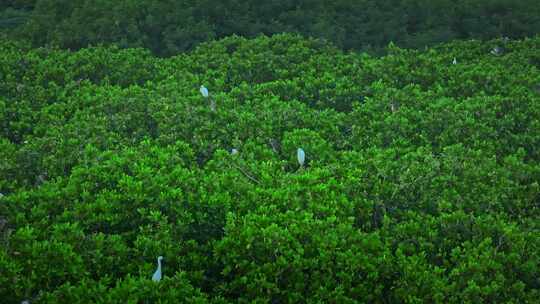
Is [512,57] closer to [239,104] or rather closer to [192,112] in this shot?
[239,104]

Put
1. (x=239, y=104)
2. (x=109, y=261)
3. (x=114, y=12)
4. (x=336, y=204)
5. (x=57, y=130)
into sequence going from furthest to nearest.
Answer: (x=114, y=12)
(x=239, y=104)
(x=57, y=130)
(x=336, y=204)
(x=109, y=261)

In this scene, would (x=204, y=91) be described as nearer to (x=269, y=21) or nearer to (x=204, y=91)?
(x=204, y=91)

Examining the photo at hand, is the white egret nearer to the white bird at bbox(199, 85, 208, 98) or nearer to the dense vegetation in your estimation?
the white bird at bbox(199, 85, 208, 98)

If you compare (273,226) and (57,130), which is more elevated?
(273,226)

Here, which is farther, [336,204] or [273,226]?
[336,204]

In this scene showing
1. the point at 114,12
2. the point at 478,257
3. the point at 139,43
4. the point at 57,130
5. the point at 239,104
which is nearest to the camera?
the point at 478,257

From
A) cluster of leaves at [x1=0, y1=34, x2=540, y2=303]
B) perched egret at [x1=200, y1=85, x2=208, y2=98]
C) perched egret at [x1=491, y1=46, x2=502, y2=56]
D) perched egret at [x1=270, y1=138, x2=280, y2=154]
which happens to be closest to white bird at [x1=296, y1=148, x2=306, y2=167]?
cluster of leaves at [x1=0, y1=34, x2=540, y2=303]

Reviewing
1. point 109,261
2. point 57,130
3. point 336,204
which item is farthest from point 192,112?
point 109,261
